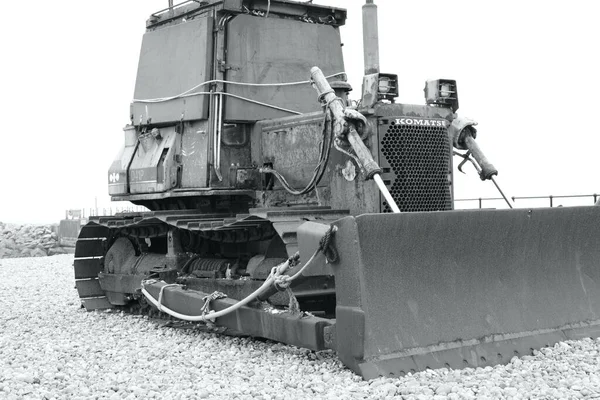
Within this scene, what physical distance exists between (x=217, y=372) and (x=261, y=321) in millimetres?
782

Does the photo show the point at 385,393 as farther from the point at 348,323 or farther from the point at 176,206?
the point at 176,206

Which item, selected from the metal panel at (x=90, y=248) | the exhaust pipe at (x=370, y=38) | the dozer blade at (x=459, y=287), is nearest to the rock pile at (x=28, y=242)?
the metal panel at (x=90, y=248)

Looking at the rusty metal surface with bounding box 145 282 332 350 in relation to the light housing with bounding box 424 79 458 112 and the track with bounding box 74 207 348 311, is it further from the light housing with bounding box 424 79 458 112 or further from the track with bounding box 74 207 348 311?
the light housing with bounding box 424 79 458 112

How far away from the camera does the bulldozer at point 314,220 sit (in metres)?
5.88

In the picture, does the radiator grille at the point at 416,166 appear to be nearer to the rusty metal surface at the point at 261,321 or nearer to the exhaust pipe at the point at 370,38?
the exhaust pipe at the point at 370,38

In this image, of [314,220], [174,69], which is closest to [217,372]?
[314,220]

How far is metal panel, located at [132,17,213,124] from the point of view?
881cm

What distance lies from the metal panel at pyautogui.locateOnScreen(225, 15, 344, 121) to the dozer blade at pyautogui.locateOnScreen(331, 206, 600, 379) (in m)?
3.37

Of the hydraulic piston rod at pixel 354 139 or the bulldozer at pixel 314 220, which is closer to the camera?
the bulldozer at pixel 314 220

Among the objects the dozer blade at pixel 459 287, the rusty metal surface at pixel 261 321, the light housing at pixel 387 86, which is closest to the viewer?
the dozer blade at pixel 459 287

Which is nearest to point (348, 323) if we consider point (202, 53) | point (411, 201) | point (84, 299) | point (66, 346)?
point (411, 201)

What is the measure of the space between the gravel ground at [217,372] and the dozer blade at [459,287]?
0.18 meters

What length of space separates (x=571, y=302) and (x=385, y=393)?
2403mm

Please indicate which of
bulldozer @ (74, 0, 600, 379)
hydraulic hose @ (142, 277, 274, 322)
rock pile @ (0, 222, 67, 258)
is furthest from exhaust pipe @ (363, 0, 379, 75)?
rock pile @ (0, 222, 67, 258)
